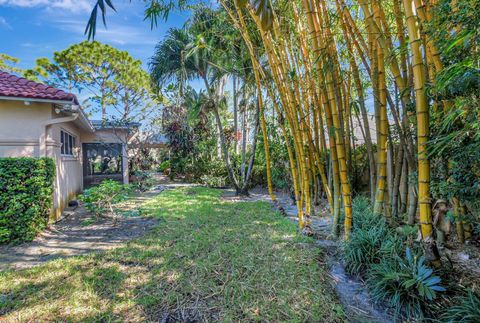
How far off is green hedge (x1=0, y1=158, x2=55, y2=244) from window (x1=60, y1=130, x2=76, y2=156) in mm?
2542

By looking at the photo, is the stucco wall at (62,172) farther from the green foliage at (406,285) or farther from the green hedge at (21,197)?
the green foliage at (406,285)

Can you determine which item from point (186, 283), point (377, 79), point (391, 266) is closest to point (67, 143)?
point (186, 283)

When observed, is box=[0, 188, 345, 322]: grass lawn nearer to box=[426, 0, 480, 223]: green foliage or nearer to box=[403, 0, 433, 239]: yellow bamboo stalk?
box=[403, 0, 433, 239]: yellow bamboo stalk

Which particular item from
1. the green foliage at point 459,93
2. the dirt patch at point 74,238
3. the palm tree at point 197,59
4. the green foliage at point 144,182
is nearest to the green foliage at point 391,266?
the green foliage at point 459,93

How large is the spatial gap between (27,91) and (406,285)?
6054 millimetres

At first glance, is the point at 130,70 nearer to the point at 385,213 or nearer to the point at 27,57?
the point at 27,57

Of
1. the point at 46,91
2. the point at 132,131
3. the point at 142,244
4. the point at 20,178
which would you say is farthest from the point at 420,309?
the point at 132,131

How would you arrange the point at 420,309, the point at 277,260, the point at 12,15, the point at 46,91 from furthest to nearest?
the point at 12,15, the point at 46,91, the point at 277,260, the point at 420,309

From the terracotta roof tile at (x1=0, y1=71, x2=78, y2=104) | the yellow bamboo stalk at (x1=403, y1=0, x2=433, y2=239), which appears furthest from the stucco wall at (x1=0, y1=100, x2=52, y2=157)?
the yellow bamboo stalk at (x1=403, y1=0, x2=433, y2=239)

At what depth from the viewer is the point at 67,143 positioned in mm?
6859

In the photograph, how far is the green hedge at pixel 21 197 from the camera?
3580 millimetres

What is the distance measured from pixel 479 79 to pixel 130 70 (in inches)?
611

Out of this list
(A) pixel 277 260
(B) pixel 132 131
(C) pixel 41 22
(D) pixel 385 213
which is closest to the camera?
(A) pixel 277 260

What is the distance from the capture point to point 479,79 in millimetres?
1476
